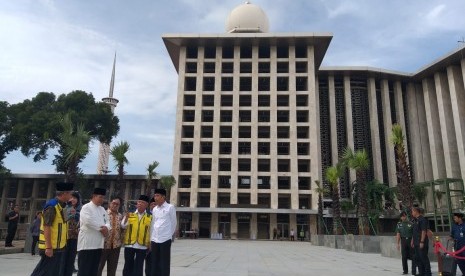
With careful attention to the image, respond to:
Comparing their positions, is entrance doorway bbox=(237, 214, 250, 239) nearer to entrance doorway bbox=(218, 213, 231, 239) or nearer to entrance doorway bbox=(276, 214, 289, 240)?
entrance doorway bbox=(218, 213, 231, 239)

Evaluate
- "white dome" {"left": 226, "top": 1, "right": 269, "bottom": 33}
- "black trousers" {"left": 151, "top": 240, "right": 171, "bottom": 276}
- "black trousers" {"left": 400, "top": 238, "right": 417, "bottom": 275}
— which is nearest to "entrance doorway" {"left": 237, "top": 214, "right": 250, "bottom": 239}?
"white dome" {"left": 226, "top": 1, "right": 269, "bottom": 33}

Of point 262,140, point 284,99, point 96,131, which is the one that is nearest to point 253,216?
point 262,140

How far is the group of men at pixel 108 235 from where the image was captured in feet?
18.6

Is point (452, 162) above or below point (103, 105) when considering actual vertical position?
below

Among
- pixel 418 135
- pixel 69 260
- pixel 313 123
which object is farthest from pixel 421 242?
pixel 418 135

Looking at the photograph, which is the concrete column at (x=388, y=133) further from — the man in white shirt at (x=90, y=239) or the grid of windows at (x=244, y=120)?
the man in white shirt at (x=90, y=239)

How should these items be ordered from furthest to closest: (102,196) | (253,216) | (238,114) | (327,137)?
(327,137)
(238,114)
(253,216)
(102,196)

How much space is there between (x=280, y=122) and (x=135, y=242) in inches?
1753

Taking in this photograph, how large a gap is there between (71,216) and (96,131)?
1671 inches

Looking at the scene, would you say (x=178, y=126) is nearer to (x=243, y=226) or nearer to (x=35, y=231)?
(x=243, y=226)

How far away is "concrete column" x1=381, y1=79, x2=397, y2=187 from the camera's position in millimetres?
51781

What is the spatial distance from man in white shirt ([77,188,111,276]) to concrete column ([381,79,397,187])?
51334mm

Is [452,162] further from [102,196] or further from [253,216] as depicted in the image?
[102,196]

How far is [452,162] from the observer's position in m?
47.8
